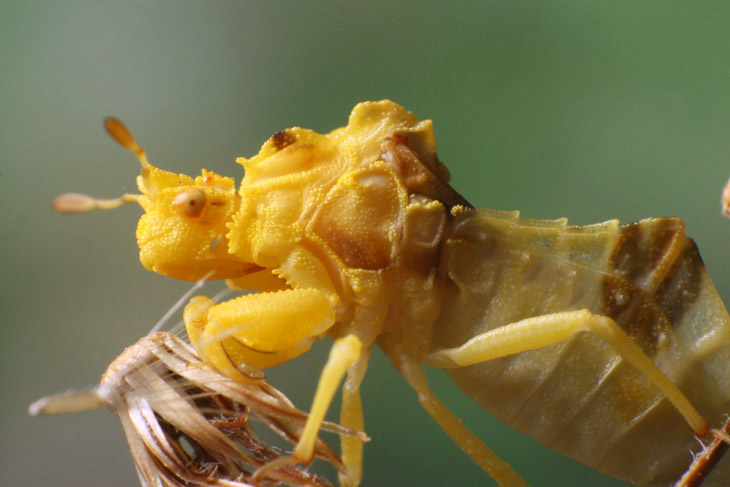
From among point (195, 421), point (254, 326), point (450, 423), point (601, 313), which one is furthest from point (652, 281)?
point (195, 421)

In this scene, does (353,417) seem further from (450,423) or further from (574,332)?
(574,332)

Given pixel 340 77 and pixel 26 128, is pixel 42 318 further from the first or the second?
pixel 340 77

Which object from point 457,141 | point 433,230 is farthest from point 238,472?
point 457,141

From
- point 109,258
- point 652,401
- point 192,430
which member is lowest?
point 652,401

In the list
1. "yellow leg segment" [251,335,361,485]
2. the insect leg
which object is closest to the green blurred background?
the insect leg

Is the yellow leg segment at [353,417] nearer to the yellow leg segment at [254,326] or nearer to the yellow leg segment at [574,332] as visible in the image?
the yellow leg segment at [254,326]

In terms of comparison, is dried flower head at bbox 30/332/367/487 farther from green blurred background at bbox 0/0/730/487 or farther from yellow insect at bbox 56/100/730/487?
green blurred background at bbox 0/0/730/487
